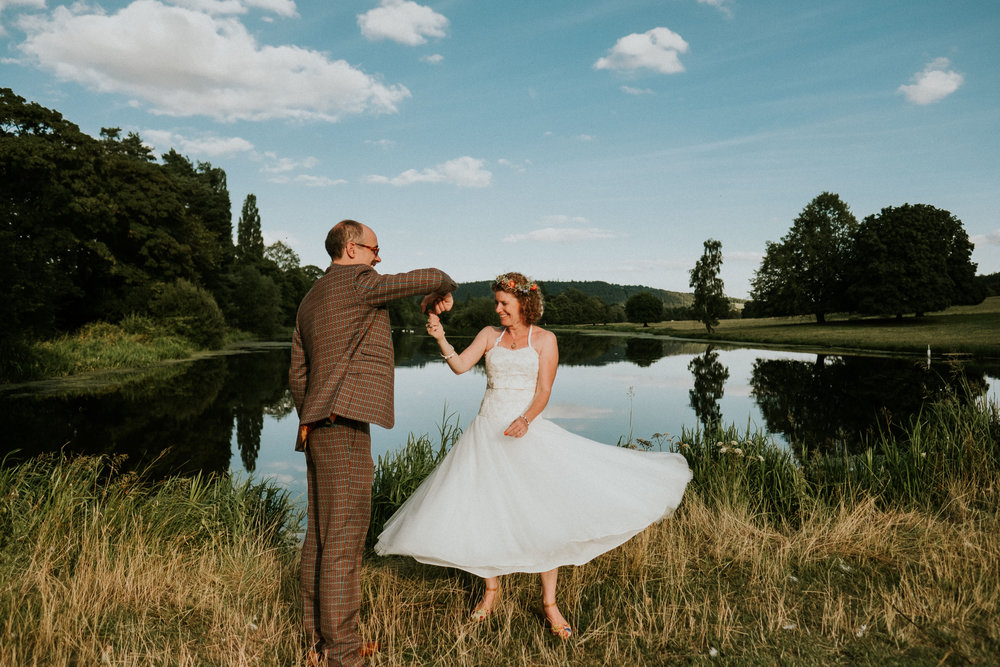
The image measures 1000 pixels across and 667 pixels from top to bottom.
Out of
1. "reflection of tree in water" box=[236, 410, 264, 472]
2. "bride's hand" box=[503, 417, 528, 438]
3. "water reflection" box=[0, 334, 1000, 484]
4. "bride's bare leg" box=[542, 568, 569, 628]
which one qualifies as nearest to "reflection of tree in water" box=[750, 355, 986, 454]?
"water reflection" box=[0, 334, 1000, 484]

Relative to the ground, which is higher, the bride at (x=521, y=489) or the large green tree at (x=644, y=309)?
the large green tree at (x=644, y=309)

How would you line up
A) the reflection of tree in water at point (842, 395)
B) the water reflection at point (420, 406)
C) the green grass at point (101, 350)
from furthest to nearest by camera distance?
the green grass at point (101, 350) < the reflection of tree in water at point (842, 395) < the water reflection at point (420, 406)

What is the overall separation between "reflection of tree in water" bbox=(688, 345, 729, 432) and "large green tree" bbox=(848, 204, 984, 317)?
22885mm

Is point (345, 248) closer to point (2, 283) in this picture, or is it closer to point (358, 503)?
point (358, 503)

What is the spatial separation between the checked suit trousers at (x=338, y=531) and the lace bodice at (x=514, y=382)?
2.92 ft

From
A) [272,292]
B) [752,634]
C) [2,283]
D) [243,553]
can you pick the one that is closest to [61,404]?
[2,283]

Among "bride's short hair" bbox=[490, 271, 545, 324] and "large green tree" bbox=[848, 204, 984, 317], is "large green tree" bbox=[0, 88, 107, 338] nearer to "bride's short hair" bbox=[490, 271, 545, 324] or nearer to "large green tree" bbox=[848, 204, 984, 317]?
"bride's short hair" bbox=[490, 271, 545, 324]

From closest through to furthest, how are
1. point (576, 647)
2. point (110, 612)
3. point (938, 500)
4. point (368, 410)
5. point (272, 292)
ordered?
point (368, 410), point (576, 647), point (110, 612), point (938, 500), point (272, 292)

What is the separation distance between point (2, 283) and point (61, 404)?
3892 mm

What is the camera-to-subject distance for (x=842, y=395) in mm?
18625

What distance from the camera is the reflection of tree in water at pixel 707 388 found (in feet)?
50.4

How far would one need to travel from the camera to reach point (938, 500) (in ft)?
19.2

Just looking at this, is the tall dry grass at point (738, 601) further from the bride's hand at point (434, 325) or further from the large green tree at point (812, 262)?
the large green tree at point (812, 262)

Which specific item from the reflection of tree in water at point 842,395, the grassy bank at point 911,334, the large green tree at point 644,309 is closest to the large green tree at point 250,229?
the grassy bank at point 911,334
